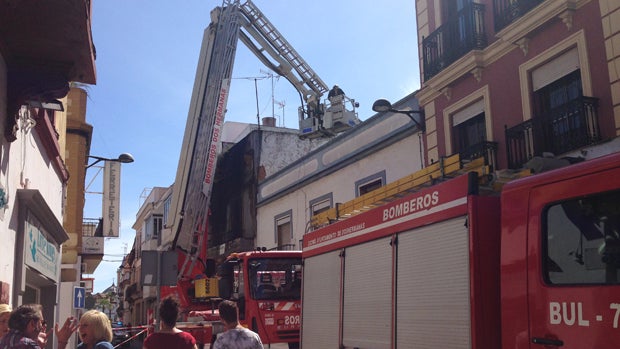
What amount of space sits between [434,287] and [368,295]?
4.82 ft

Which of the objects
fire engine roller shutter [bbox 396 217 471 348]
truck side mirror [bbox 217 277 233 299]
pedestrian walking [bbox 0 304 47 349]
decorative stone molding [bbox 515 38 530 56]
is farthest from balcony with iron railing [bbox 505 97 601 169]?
pedestrian walking [bbox 0 304 47 349]

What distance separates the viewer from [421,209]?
6062mm

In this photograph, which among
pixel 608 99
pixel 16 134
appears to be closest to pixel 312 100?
pixel 608 99

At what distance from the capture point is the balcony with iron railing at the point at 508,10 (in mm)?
10852

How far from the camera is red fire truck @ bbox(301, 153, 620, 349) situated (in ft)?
13.0

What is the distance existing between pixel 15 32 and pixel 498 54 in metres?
8.35

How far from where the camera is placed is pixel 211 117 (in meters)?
19.0

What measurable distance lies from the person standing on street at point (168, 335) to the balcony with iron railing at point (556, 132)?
6987 millimetres

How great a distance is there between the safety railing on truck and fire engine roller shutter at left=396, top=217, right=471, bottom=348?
722 mm

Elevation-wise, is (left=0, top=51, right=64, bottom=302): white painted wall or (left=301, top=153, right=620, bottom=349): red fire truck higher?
(left=0, top=51, right=64, bottom=302): white painted wall

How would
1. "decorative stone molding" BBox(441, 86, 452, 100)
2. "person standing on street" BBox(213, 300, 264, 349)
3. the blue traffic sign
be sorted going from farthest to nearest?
1. the blue traffic sign
2. "decorative stone molding" BBox(441, 86, 452, 100)
3. "person standing on street" BBox(213, 300, 264, 349)

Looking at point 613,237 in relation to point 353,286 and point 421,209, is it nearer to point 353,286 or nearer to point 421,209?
point 421,209

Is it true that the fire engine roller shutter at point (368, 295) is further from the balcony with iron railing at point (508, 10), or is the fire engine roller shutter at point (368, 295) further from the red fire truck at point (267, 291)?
the balcony with iron railing at point (508, 10)

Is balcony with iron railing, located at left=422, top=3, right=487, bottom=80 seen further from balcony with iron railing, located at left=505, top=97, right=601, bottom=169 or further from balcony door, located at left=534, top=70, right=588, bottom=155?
balcony with iron railing, located at left=505, top=97, right=601, bottom=169
